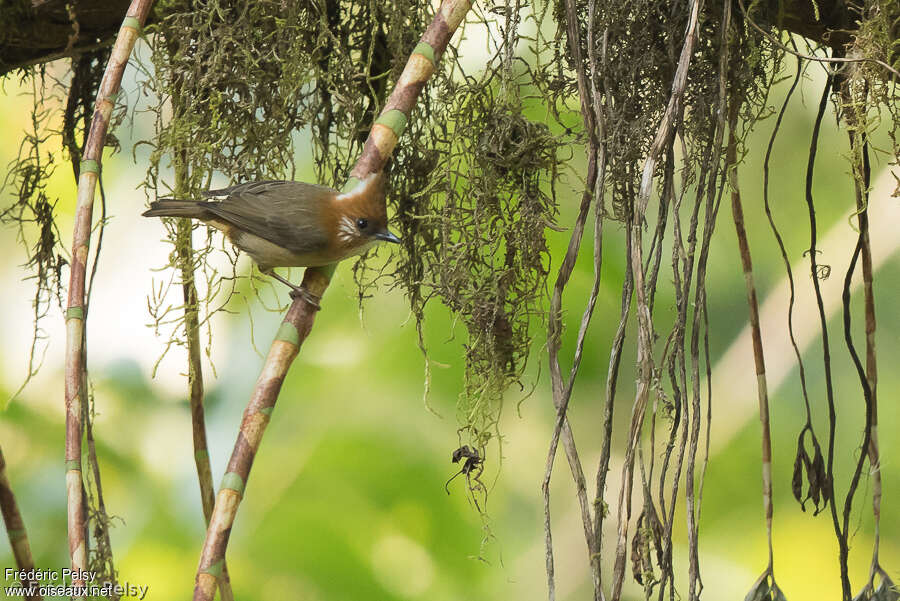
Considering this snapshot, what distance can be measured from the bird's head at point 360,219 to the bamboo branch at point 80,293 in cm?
35

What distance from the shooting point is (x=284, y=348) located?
0.97m

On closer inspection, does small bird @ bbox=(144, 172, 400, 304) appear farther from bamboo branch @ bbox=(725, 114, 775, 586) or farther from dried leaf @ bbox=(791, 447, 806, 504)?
dried leaf @ bbox=(791, 447, 806, 504)

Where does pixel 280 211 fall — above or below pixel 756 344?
above

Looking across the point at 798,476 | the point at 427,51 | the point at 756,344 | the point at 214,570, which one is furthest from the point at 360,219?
the point at 798,476

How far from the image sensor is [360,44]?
1.47 meters

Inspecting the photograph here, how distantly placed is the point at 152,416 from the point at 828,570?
200 centimetres

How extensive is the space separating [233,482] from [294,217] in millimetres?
468

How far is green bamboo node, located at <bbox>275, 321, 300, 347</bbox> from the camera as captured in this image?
976 mm

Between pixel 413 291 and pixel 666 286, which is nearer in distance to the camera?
pixel 413 291

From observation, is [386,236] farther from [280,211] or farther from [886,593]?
[886,593]

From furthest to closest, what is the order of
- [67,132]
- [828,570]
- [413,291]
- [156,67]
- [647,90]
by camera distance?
[828,570], [67,132], [413,291], [156,67], [647,90]

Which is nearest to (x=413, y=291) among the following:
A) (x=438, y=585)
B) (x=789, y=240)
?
(x=438, y=585)

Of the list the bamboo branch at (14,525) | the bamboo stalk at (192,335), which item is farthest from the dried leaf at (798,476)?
the bamboo branch at (14,525)

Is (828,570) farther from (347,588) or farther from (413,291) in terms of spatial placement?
(413,291)
